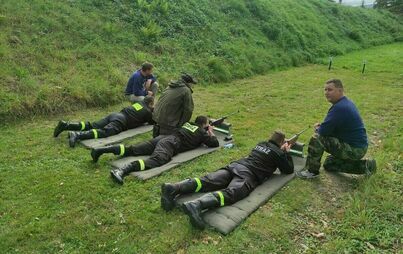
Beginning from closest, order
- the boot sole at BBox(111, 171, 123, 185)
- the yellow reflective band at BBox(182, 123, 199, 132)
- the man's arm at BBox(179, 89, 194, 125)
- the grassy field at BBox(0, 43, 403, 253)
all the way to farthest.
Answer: the grassy field at BBox(0, 43, 403, 253) → the boot sole at BBox(111, 171, 123, 185) → the yellow reflective band at BBox(182, 123, 199, 132) → the man's arm at BBox(179, 89, 194, 125)

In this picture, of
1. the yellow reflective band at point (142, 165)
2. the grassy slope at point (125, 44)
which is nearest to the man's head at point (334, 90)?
the yellow reflective band at point (142, 165)

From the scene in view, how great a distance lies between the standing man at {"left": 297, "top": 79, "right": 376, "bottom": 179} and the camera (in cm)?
663

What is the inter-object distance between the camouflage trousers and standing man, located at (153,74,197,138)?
270 centimetres

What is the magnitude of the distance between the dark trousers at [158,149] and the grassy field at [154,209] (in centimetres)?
34

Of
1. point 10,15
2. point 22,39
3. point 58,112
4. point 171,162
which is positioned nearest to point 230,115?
point 171,162

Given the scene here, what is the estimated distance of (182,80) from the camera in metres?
8.12

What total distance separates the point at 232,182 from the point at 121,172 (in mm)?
1971

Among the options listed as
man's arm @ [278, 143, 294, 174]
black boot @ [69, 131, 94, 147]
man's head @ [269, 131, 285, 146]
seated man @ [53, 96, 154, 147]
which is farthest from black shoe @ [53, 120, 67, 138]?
man's arm @ [278, 143, 294, 174]

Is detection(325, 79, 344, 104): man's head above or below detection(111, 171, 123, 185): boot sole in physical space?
above

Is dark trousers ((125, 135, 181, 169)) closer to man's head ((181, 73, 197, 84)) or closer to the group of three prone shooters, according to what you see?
the group of three prone shooters

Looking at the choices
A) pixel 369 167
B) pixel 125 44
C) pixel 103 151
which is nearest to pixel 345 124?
pixel 369 167

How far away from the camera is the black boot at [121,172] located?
6.36m

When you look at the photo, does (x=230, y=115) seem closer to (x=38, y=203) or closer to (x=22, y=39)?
(x=38, y=203)

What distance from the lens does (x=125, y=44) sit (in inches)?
567
